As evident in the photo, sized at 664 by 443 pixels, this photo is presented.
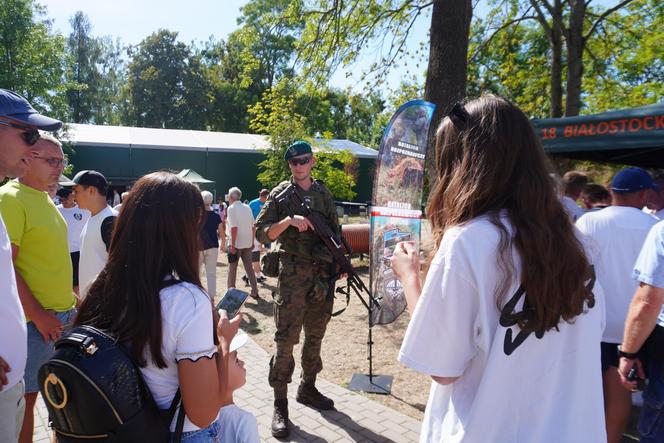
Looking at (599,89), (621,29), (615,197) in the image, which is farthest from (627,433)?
(599,89)

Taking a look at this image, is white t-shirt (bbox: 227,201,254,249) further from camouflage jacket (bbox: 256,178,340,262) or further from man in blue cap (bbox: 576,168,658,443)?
man in blue cap (bbox: 576,168,658,443)

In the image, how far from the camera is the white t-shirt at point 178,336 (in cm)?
141

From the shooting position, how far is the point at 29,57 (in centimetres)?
1612

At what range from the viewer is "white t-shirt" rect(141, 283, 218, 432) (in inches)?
55.7

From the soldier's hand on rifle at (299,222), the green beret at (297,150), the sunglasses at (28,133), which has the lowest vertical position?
the soldier's hand on rifle at (299,222)

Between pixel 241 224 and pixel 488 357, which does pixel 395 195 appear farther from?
pixel 241 224

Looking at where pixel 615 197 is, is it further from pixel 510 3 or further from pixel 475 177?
pixel 510 3

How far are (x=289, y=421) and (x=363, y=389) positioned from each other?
91 centimetres

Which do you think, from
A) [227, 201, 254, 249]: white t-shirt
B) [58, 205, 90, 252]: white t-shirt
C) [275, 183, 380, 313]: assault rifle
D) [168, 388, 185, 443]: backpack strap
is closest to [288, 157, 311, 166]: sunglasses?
[275, 183, 380, 313]: assault rifle

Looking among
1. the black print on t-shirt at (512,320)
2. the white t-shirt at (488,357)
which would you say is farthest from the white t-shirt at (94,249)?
the black print on t-shirt at (512,320)

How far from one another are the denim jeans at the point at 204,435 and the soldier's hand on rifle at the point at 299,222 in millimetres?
1938

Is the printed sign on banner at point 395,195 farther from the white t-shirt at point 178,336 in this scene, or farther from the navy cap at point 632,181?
the white t-shirt at point 178,336

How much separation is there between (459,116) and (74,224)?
17.3 ft

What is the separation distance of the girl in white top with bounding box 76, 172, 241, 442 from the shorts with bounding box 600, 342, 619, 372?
268 centimetres
